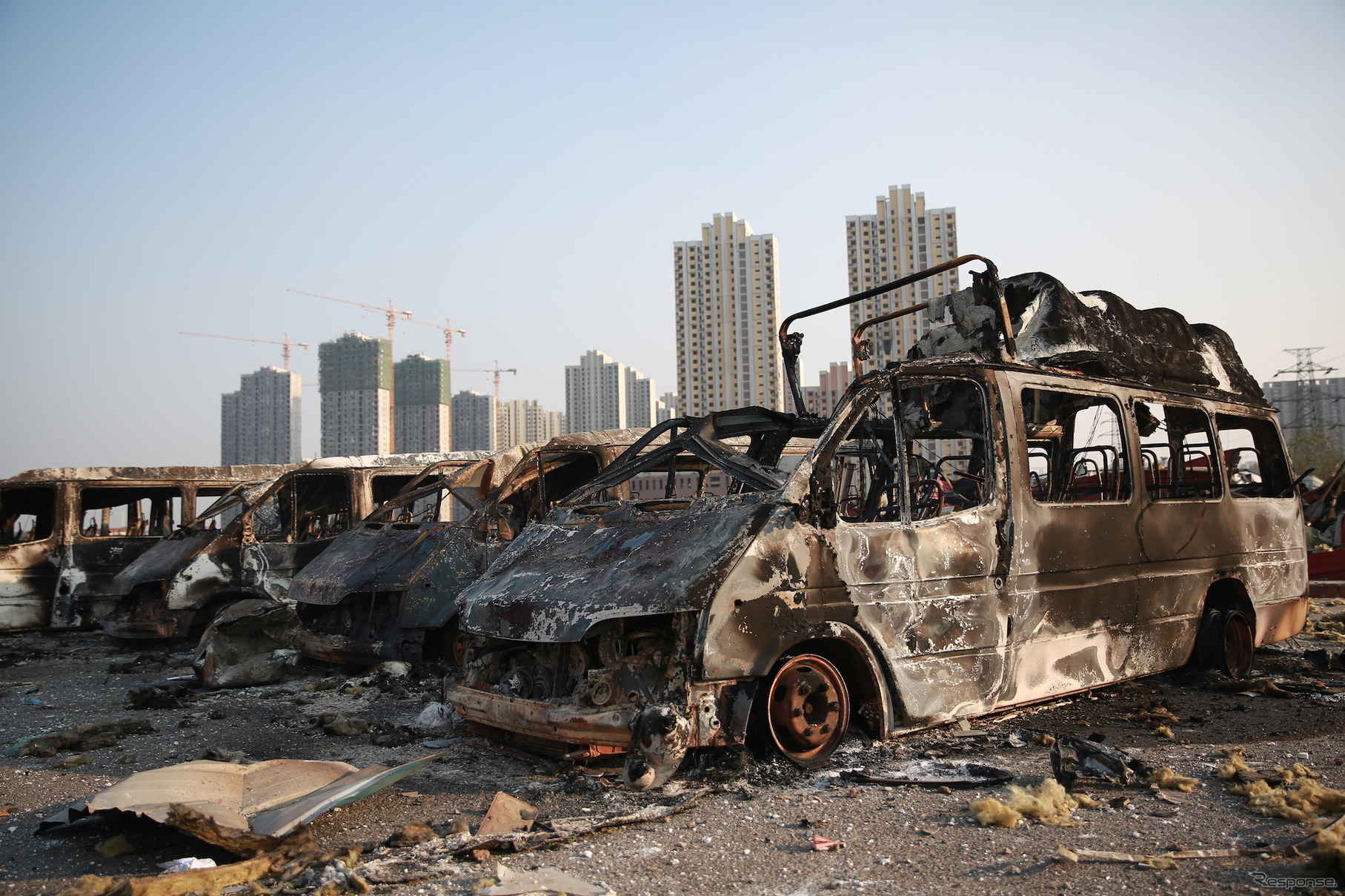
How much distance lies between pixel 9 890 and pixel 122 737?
2.89 metres

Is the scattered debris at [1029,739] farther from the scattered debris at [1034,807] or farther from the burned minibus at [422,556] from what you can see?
the burned minibus at [422,556]

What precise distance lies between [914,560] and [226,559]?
779 cm

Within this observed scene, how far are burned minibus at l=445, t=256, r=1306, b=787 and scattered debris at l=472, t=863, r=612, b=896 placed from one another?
2.75ft

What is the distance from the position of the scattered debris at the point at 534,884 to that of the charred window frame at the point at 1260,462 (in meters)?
6.48

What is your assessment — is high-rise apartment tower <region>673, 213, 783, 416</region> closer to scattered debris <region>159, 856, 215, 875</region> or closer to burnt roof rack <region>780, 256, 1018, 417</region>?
burnt roof rack <region>780, 256, 1018, 417</region>

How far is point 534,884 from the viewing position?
3.16 meters

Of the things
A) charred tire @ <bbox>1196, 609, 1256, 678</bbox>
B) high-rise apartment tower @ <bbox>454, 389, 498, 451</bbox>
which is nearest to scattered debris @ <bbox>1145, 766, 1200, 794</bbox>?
charred tire @ <bbox>1196, 609, 1256, 678</bbox>

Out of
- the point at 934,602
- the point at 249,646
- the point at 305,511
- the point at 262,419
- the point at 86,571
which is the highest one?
the point at 262,419

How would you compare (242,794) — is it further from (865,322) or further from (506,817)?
(865,322)

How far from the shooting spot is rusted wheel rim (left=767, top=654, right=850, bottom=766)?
4406mm

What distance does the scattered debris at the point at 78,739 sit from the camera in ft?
18.1

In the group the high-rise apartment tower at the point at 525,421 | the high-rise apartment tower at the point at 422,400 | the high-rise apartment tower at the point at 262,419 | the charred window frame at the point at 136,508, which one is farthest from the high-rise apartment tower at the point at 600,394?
the charred window frame at the point at 136,508

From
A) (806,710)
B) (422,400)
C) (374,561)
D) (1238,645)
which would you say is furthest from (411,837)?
(422,400)

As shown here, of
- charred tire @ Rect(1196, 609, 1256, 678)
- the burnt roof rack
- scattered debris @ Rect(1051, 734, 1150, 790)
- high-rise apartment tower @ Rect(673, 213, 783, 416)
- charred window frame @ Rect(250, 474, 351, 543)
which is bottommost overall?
scattered debris @ Rect(1051, 734, 1150, 790)
